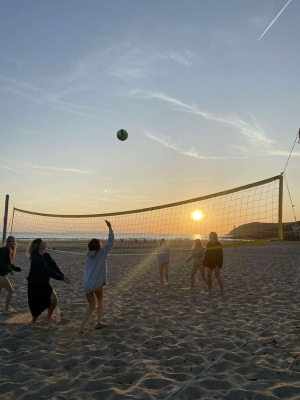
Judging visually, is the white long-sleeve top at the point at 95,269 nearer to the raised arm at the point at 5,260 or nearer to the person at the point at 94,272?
the person at the point at 94,272

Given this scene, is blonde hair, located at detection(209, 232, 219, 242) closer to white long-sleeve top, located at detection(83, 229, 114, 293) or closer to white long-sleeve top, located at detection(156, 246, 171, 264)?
white long-sleeve top, located at detection(156, 246, 171, 264)

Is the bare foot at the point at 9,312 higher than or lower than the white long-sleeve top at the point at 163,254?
lower

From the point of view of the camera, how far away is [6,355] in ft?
14.2

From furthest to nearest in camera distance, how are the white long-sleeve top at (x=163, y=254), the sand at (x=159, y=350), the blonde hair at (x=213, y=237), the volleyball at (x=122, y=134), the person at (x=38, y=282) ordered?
the volleyball at (x=122, y=134) → the white long-sleeve top at (x=163, y=254) → the blonde hair at (x=213, y=237) → the person at (x=38, y=282) → the sand at (x=159, y=350)

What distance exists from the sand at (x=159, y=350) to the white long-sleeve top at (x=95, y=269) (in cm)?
77

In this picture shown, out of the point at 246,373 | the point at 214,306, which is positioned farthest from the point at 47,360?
the point at 214,306

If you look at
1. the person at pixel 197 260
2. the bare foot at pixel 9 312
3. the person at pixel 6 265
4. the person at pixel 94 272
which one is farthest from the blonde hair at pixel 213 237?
the bare foot at pixel 9 312

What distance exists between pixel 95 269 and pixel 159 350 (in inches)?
63.1

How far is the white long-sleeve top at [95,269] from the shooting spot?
520 centimetres

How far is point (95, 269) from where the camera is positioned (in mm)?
5270

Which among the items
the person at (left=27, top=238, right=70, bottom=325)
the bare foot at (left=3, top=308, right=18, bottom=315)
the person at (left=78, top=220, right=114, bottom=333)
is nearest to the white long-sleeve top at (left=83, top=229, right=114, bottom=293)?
the person at (left=78, top=220, right=114, bottom=333)

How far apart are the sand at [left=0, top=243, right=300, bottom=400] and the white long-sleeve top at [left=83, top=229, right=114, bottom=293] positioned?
768mm

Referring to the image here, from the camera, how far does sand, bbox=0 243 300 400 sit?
11.2ft

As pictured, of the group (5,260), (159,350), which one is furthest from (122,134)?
(159,350)
